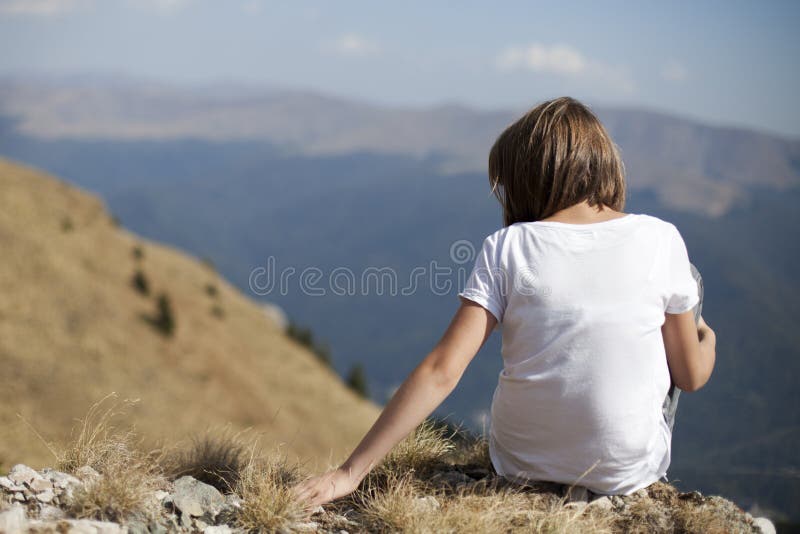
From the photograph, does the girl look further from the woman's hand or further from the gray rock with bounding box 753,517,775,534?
the gray rock with bounding box 753,517,775,534

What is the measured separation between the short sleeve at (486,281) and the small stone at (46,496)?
6.85ft

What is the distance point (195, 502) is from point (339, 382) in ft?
153

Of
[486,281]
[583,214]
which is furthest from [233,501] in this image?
[583,214]

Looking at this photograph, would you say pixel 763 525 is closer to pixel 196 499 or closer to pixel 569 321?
pixel 569 321

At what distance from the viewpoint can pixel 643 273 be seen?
2832 mm

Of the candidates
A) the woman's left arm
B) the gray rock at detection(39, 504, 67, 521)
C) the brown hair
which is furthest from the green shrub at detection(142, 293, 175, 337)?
the brown hair

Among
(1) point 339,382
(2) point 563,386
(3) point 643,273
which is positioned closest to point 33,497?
(2) point 563,386

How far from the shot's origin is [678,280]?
2.94 metres

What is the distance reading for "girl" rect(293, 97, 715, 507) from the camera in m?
2.81

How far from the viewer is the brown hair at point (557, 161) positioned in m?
2.95

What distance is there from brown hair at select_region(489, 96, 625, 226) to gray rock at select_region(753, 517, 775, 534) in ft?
5.43

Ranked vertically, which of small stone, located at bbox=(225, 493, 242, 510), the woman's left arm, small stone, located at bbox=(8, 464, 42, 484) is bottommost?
small stone, located at bbox=(225, 493, 242, 510)

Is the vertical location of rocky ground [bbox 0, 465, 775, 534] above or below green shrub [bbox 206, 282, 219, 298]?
above

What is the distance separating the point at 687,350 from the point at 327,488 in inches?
68.9
